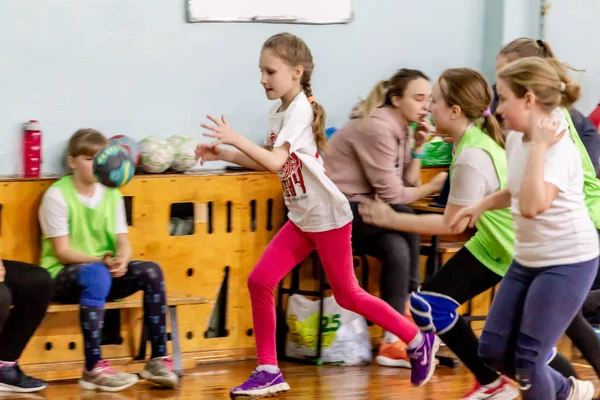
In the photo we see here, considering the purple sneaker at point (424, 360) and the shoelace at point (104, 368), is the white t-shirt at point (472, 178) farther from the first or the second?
the shoelace at point (104, 368)

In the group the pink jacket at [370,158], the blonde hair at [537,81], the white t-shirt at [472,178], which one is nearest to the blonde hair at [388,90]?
the pink jacket at [370,158]

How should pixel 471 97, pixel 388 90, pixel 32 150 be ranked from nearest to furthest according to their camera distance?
pixel 471 97
pixel 32 150
pixel 388 90

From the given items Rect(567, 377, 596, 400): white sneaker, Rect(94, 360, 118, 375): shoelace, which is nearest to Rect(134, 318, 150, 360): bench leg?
Rect(94, 360, 118, 375): shoelace

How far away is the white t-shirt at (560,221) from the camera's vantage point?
322 centimetres

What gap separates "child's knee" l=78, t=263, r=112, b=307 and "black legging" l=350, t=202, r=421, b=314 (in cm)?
126

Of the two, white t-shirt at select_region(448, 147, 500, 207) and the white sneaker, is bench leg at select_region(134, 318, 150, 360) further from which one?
the white sneaker

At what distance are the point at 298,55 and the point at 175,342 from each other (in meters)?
1.50

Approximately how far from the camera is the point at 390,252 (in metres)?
4.89

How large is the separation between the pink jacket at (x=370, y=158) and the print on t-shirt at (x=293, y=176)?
701 millimetres

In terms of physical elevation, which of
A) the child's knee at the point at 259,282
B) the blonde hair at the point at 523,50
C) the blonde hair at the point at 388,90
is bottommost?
the child's knee at the point at 259,282

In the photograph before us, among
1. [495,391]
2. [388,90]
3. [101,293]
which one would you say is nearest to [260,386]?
[101,293]

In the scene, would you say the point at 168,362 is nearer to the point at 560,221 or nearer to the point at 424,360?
the point at 424,360

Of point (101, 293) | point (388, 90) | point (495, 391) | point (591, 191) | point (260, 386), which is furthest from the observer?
point (388, 90)

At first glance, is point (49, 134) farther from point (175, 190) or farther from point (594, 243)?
point (594, 243)
